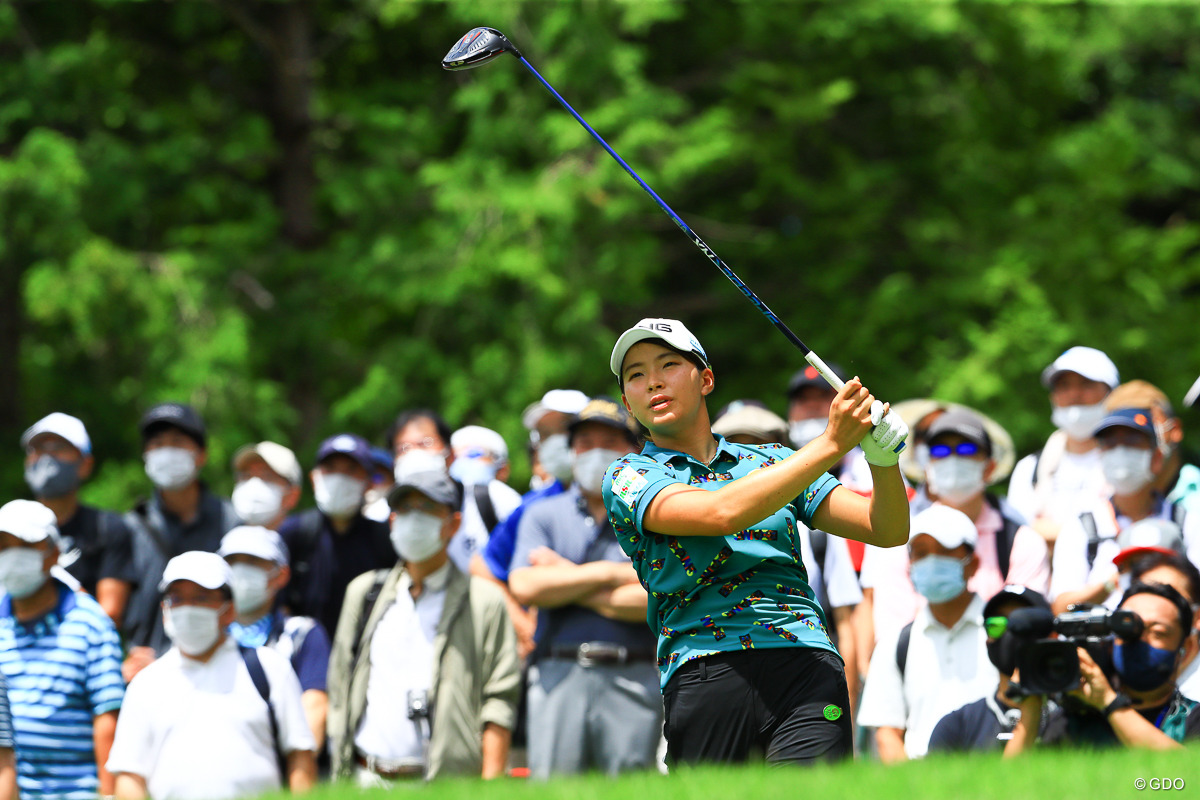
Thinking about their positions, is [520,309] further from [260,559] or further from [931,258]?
[260,559]

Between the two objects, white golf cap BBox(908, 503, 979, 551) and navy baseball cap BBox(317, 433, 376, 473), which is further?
navy baseball cap BBox(317, 433, 376, 473)

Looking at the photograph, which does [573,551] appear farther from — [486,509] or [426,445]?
[426,445]

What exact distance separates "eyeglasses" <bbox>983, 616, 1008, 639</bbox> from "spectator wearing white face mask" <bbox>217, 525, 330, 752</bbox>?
3.42 metres

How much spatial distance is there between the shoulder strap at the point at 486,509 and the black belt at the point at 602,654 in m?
1.47

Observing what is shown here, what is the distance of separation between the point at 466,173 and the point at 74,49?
4585 millimetres

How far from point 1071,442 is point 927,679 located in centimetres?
230

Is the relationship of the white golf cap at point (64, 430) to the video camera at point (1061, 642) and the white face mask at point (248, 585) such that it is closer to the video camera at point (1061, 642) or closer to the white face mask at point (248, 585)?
the white face mask at point (248, 585)

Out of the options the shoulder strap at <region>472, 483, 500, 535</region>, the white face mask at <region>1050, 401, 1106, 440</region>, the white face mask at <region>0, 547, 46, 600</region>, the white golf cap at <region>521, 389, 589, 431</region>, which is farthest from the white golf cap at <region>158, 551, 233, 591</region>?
the white face mask at <region>1050, 401, 1106, 440</region>

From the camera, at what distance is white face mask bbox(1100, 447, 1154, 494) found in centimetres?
709

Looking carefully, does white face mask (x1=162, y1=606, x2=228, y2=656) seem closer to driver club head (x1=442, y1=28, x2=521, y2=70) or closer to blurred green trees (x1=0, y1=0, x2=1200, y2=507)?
driver club head (x1=442, y1=28, x2=521, y2=70)

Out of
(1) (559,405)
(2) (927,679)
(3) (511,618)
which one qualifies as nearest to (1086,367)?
(2) (927,679)

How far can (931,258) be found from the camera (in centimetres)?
1728

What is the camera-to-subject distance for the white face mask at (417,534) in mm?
7281

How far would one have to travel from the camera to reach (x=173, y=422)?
8477 mm
